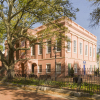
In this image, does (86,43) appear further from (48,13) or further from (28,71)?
(48,13)

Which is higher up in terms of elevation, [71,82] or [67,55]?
[67,55]

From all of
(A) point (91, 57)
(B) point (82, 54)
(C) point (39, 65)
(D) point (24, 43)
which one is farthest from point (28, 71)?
(A) point (91, 57)

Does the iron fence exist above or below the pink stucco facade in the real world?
below

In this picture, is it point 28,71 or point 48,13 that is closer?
point 48,13

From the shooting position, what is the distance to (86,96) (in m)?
8.31

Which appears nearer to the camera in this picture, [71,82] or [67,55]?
[71,82]

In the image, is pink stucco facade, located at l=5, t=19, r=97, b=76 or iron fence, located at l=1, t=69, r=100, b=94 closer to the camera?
iron fence, located at l=1, t=69, r=100, b=94

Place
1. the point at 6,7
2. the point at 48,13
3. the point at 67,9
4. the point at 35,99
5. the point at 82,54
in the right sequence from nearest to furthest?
the point at 35,99 < the point at 67,9 < the point at 48,13 < the point at 6,7 < the point at 82,54

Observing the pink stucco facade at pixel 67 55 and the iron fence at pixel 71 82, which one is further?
the pink stucco facade at pixel 67 55

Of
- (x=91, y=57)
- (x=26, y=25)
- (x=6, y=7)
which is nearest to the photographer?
(x=6, y=7)

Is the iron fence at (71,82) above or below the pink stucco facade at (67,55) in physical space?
below

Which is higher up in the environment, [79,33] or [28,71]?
[79,33]

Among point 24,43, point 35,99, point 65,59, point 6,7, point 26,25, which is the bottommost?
point 35,99

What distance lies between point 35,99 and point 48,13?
30.7ft
